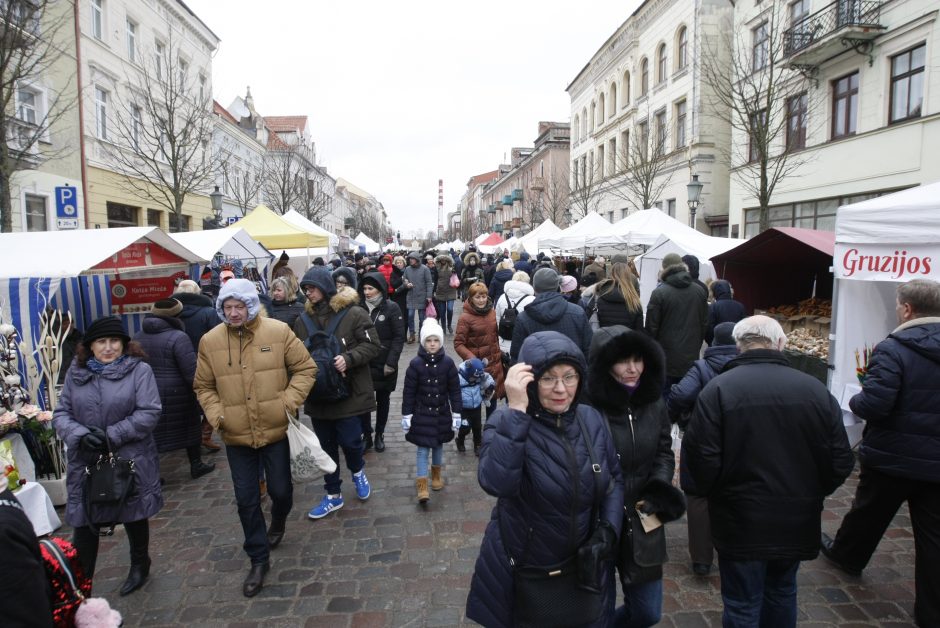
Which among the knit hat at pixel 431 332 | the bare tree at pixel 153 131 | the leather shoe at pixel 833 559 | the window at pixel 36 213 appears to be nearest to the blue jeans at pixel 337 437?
the knit hat at pixel 431 332

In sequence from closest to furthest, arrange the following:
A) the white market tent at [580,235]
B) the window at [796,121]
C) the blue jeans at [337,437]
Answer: the blue jeans at [337,437], the white market tent at [580,235], the window at [796,121]

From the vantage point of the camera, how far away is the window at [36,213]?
14.9m

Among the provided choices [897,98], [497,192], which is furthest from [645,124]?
[497,192]

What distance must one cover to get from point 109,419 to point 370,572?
1.94 metres

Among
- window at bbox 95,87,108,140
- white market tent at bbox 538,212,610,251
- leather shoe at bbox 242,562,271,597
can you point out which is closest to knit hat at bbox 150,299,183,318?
leather shoe at bbox 242,562,271,597

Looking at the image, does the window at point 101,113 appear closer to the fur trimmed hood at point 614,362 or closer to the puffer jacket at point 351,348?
the puffer jacket at point 351,348

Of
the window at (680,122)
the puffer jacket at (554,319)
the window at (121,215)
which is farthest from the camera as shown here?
the window at (680,122)

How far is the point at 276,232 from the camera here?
1270cm

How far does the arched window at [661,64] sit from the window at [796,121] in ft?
33.1

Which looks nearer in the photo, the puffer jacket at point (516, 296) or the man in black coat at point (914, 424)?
the man in black coat at point (914, 424)

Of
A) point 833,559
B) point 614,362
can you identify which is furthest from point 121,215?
point 833,559

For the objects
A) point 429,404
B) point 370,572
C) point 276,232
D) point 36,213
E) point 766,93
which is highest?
point 766,93

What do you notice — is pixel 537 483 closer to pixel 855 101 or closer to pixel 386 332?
pixel 386 332

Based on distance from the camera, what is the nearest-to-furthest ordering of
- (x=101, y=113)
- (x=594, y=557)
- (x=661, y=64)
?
(x=594, y=557)
(x=101, y=113)
(x=661, y=64)
